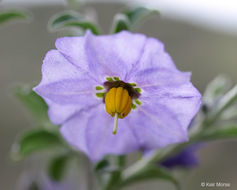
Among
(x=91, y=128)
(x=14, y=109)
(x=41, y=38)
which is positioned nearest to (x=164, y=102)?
(x=91, y=128)

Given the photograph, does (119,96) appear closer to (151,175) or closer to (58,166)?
(151,175)

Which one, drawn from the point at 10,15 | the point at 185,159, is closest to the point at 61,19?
the point at 10,15

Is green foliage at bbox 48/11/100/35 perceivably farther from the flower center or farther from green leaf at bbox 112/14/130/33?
the flower center

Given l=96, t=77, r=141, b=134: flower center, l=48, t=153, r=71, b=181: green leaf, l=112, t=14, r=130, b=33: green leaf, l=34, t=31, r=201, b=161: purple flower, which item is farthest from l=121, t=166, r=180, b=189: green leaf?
l=112, t=14, r=130, b=33: green leaf

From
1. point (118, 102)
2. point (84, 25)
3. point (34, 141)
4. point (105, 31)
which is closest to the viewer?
point (118, 102)

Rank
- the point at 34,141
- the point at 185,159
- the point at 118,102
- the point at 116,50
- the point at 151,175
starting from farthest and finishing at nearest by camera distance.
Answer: the point at 185,159, the point at 34,141, the point at 151,175, the point at 118,102, the point at 116,50
